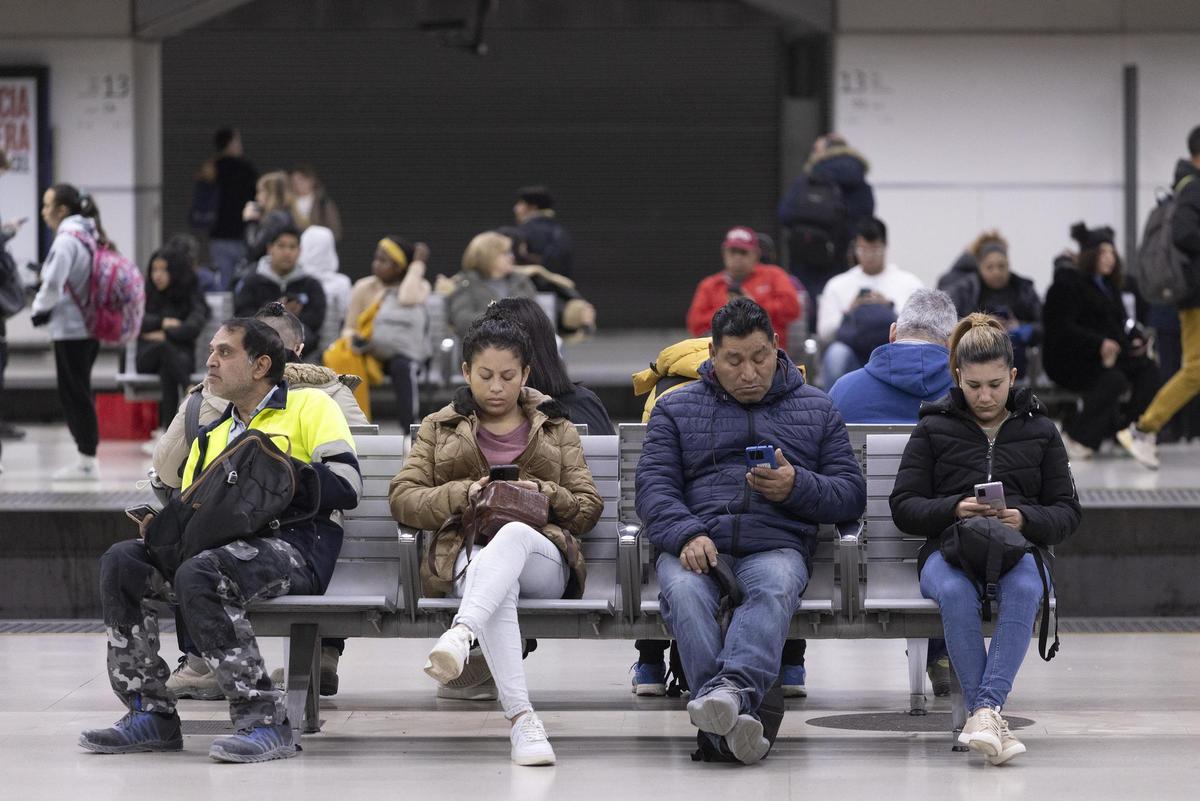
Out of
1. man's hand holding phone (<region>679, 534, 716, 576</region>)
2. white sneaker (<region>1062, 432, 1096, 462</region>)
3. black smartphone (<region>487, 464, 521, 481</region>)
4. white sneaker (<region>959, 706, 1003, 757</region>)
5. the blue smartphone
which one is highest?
the blue smartphone

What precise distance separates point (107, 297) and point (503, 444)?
16.6ft

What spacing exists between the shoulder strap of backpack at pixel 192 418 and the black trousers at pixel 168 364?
5796mm

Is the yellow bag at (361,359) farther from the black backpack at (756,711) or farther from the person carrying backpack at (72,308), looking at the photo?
the black backpack at (756,711)

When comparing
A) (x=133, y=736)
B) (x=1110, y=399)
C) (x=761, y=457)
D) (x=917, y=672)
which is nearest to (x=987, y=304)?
(x=1110, y=399)

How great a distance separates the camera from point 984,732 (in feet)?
18.1

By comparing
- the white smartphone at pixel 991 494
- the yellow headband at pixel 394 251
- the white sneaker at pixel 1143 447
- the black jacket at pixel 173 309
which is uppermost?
the yellow headband at pixel 394 251

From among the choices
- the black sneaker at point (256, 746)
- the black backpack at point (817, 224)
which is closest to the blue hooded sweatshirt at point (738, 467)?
the black sneaker at point (256, 746)

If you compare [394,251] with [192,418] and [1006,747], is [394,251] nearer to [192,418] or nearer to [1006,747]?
[192,418]

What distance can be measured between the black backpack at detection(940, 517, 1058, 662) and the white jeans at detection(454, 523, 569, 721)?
4.06ft

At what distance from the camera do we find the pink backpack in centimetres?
1054

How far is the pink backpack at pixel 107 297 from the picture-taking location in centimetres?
1054

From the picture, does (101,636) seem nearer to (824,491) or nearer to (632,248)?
(824,491)

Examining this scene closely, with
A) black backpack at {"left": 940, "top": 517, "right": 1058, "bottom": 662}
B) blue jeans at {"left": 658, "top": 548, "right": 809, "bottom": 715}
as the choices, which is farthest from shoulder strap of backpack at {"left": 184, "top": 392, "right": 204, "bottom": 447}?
black backpack at {"left": 940, "top": 517, "right": 1058, "bottom": 662}

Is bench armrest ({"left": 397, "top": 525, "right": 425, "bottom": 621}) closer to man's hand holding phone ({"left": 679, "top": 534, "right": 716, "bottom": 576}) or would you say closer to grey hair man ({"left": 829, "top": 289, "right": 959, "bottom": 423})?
→ man's hand holding phone ({"left": 679, "top": 534, "right": 716, "bottom": 576})
